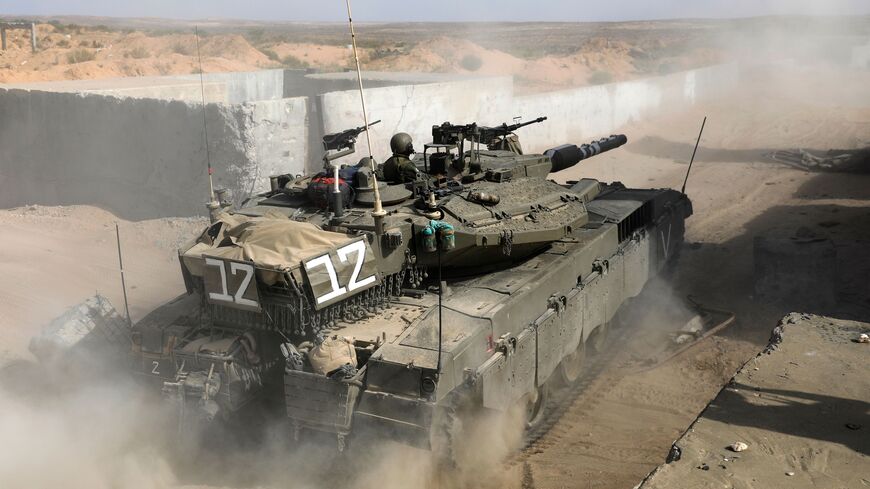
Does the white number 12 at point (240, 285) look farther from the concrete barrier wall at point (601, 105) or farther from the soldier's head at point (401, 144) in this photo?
the concrete barrier wall at point (601, 105)

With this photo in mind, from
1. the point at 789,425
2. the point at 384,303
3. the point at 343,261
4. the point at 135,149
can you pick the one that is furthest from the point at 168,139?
the point at 789,425

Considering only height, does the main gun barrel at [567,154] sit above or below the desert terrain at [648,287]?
above

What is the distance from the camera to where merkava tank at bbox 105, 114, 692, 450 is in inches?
308

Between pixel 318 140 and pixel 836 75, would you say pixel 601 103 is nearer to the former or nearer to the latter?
pixel 318 140

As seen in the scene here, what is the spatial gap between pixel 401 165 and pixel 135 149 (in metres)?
9.36

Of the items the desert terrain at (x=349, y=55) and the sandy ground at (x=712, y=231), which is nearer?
the sandy ground at (x=712, y=231)

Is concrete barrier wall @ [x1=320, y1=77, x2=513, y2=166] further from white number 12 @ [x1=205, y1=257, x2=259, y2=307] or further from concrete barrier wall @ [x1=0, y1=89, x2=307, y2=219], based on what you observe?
white number 12 @ [x1=205, y1=257, x2=259, y2=307]

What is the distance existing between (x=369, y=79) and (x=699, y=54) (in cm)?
4623

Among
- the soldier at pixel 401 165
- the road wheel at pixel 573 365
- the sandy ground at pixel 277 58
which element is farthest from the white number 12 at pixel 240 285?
the sandy ground at pixel 277 58

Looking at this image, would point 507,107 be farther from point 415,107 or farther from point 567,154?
point 567,154

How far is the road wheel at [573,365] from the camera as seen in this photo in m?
10.8

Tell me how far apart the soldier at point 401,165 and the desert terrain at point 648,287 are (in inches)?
131

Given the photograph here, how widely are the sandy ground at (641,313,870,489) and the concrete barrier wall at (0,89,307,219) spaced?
10.4 metres

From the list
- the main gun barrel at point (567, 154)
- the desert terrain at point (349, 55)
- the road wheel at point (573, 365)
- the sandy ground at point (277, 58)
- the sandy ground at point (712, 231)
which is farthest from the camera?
the desert terrain at point (349, 55)
